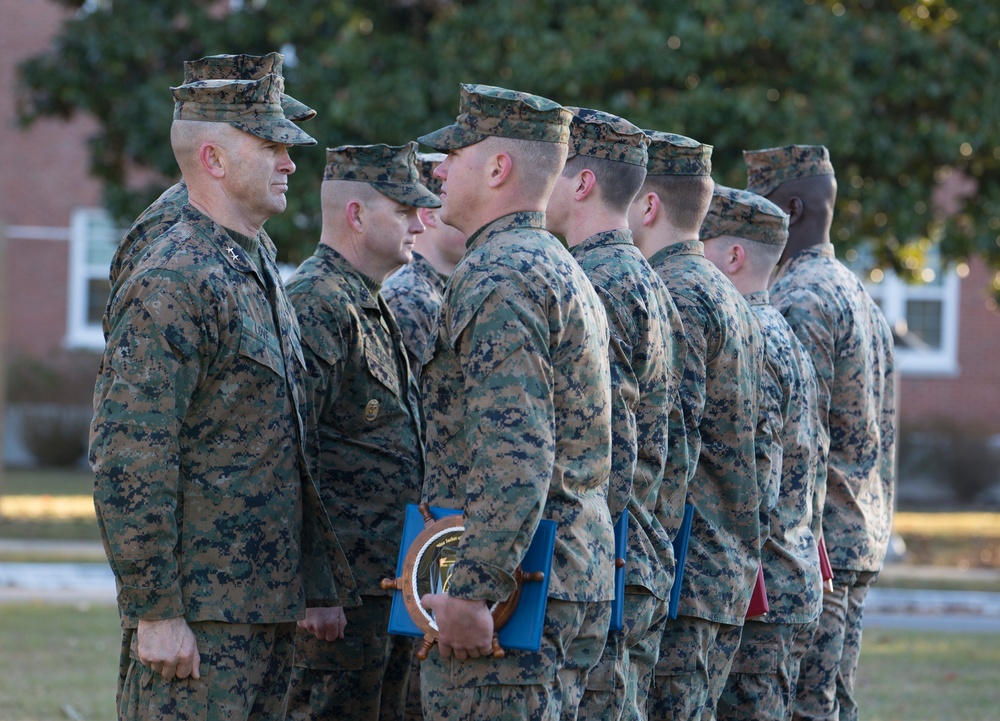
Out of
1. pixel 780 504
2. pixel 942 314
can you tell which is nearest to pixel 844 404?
pixel 780 504

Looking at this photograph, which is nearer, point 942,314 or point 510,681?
point 510,681

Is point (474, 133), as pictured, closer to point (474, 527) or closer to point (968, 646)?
point (474, 527)

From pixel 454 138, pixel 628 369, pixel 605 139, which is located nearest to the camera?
pixel 454 138

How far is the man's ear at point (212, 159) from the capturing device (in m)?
4.14

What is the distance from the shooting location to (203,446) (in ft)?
12.7

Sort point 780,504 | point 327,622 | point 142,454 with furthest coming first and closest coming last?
point 780,504 < point 327,622 < point 142,454

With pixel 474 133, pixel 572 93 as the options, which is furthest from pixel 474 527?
pixel 572 93

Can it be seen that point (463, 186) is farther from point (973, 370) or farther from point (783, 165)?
point (973, 370)

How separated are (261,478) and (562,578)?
954 millimetres

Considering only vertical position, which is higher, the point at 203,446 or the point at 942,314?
the point at 942,314

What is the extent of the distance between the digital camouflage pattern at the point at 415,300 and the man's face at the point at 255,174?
61.3 inches

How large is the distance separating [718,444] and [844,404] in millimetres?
1354

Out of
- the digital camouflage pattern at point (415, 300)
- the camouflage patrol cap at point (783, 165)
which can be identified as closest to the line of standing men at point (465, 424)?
the digital camouflage pattern at point (415, 300)

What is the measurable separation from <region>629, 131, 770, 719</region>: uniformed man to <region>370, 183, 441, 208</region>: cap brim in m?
0.98
